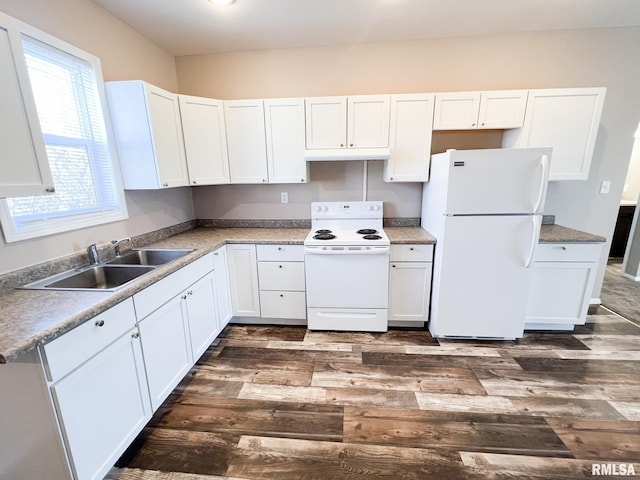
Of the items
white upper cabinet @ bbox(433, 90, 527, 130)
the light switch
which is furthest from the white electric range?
the light switch

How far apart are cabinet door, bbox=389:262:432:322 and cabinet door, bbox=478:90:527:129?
1.36 meters

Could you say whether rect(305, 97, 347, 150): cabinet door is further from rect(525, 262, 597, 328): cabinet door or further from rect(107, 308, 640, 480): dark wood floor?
rect(525, 262, 597, 328): cabinet door

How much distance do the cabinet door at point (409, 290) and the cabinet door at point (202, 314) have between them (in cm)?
156

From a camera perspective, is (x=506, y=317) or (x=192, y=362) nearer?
(x=192, y=362)

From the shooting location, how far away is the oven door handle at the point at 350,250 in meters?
2.33

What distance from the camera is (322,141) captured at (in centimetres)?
254

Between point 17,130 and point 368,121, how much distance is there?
224cm

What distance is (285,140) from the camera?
2.58 meters

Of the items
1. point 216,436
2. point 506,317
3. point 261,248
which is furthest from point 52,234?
point 506,317

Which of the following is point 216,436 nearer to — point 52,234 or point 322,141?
point 52,234

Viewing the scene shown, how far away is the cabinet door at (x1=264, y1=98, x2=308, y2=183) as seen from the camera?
8.25 ft

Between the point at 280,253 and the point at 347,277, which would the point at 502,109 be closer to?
the point at 347,277

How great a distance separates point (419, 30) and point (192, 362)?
3284 mm

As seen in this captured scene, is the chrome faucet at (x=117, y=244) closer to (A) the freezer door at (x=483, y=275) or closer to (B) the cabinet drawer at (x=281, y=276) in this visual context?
(B) the cabinet drawer at (x=281, y=276)
